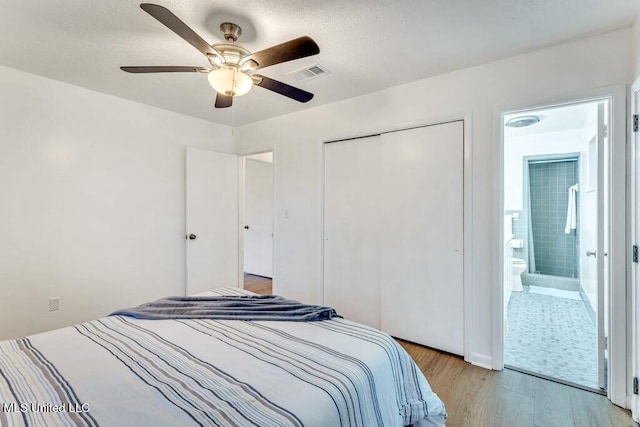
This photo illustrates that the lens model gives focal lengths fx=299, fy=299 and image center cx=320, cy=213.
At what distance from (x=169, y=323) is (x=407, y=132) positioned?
2.41m

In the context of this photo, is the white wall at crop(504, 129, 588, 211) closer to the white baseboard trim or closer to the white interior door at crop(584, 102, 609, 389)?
the white interior door at crop(584, 102, 609, 389)

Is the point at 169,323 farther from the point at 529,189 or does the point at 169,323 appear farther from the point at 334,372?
the point at 529,189

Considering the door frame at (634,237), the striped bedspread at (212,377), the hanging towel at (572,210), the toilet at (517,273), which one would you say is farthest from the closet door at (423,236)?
the hanging towel at (572,210)

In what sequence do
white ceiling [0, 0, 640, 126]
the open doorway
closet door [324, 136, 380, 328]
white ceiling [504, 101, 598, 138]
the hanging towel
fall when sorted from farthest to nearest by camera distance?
the open doorway < the hanging towel < white ceiling [504, 101, 598, 138] < closet door [324, 136, 380, 328] < white ceiling [0, 0, 640, 126]

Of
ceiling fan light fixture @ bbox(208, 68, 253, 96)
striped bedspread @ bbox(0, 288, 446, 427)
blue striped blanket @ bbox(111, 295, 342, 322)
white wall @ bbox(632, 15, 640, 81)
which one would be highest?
white wall @ bbox(632, 15, 640, 81)

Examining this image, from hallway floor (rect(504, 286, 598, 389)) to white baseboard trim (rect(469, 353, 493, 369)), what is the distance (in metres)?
0.22

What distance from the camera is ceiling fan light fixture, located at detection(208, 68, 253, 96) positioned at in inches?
68.1

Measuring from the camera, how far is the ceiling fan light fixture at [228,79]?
1729 mm

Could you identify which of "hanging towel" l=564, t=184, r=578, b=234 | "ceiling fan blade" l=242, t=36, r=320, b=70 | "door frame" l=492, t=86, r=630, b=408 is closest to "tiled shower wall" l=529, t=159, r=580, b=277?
"hanging towel" l=564, t=184, r=578, b=234

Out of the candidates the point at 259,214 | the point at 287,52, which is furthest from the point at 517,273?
the point at 287,52

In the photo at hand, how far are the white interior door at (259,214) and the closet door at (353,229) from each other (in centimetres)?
232

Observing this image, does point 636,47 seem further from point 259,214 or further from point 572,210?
point 259,214

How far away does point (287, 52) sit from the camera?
1.55 metres

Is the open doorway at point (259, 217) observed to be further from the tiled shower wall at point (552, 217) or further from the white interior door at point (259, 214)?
the tiled shower wall at point (552, 217)
